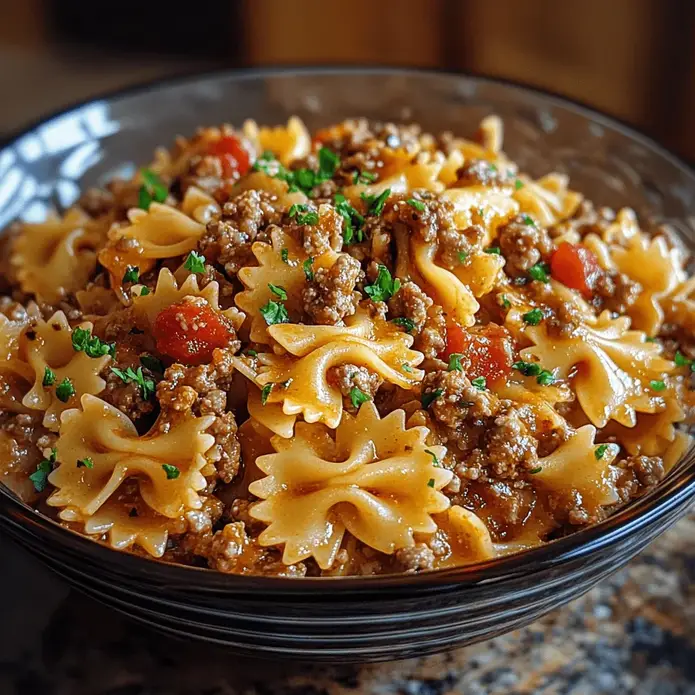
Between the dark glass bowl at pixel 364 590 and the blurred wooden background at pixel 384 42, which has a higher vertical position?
the blurred wooden background at pixel 384 42

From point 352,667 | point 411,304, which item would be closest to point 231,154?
point 411,304

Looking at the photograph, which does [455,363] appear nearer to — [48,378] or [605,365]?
[605,365]

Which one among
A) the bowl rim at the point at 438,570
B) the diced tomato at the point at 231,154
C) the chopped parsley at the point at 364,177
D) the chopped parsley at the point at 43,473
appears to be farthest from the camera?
the diced tomato at the point at 231,154

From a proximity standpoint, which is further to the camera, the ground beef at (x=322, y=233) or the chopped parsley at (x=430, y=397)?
the ground beef at (x=322, y=233)

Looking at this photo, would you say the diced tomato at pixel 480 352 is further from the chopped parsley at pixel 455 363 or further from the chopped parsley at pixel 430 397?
the chopped parsley at pixel 430 397

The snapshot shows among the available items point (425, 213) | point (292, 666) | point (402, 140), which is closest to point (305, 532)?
point (292, 666)

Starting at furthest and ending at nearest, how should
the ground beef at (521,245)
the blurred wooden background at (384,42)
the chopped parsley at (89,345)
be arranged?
the blurred wooden background at (384,42) < the ground beef at (521,245) < the chopped parsley at (89,345)

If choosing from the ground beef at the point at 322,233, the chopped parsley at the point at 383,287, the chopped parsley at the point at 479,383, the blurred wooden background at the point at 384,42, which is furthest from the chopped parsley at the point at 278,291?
the blurred wooden background at the point at 384,42

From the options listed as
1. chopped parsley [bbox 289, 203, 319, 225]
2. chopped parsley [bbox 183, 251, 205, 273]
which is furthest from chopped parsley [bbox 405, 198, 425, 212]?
chopped parsley [bbox 183, 251, 205, 273]
